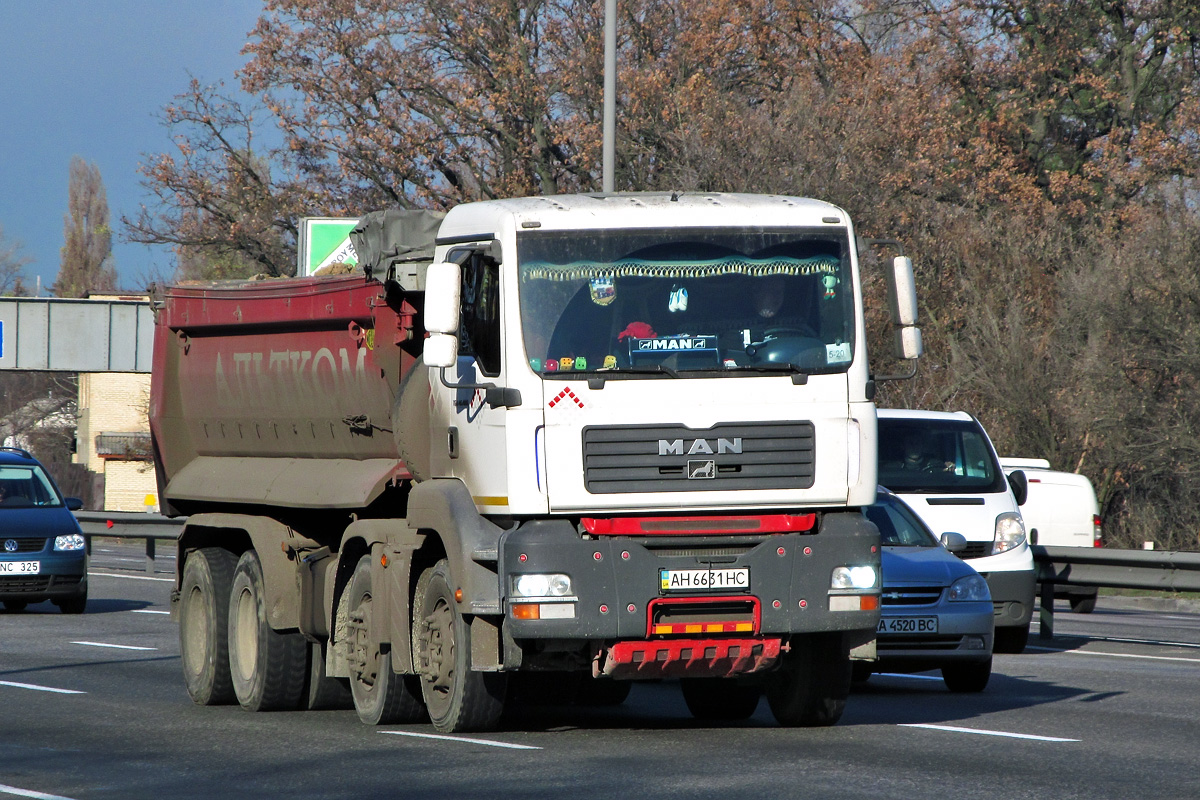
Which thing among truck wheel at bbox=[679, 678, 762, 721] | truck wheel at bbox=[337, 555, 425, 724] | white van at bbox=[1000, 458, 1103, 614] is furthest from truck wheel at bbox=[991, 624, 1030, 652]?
white van at bbox=[1000, 458, 1103, 614]

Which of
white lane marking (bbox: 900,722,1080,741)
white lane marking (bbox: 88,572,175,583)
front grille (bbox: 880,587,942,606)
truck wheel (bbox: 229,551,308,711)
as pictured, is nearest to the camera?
white lane marking (bbox: 900,722,1080,741)

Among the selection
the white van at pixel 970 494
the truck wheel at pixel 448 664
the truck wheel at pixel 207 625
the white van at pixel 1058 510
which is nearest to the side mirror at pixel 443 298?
the truck wheel at pixel 448 664

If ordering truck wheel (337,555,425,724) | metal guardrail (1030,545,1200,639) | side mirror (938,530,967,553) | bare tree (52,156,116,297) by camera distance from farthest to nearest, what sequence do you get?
bare tree (52,156,116,297) < metal guardrail (1030,545,1200,639) < side mirror (938,530,967,553) < truck wheel (337,555,425,724)

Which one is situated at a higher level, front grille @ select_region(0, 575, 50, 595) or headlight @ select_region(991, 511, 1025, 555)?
Result: headlight @ select_region(991, 511, 1025, 555)

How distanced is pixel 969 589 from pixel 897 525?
3.63 ft

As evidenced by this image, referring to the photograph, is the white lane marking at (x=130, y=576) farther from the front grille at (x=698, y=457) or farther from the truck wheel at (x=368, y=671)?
the front grille at (x=698, y=457)

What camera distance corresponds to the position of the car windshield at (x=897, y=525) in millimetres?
13797

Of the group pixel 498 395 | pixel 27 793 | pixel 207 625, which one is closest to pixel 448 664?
pixel 498 395

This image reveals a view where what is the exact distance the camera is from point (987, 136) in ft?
131

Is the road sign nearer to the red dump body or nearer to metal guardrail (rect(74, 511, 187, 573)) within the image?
metal guardrail (rect(74, 511, 187, 573))

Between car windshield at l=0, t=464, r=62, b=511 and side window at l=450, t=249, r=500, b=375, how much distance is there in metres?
13.3

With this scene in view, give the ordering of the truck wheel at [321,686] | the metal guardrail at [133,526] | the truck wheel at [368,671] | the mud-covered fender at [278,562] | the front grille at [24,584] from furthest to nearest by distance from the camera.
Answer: the metal guardrail at [133,526] → the front grille at [24,584] → the truck wheel at [321,686] → the mud-covered fender at [278,562] → the truck wheel at [368,671]

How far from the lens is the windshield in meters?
9.55

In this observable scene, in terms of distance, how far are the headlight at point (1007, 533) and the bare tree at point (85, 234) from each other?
89.7 m
